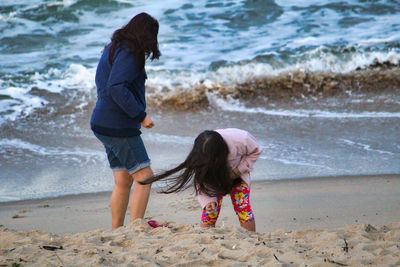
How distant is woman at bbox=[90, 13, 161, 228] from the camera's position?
344cm

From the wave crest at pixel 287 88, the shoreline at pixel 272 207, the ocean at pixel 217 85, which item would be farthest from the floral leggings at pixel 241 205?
the wave crest at pixel 287 88

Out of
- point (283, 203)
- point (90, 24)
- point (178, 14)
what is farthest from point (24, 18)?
point (283, 203)

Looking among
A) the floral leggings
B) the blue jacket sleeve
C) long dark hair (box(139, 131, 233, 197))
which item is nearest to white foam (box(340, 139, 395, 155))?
the floral leggings

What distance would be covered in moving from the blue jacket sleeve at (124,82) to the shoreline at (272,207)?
38.2 inches

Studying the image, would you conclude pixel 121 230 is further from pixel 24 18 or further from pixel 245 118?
pixel 24 18

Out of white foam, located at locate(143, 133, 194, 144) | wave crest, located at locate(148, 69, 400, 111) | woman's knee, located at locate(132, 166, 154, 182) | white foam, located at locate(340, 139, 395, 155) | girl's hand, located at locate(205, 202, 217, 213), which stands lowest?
white foam, located at locate(340, 139, 395, 155)

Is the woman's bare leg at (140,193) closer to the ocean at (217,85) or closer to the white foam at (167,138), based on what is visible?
the ocean at (217,85)

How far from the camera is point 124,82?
3.42m

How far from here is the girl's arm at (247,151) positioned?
3502 mm

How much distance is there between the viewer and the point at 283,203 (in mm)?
4496

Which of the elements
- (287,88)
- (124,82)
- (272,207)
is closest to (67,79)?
(287,88)

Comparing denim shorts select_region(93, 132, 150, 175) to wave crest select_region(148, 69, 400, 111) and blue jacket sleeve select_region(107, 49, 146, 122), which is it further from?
wave crest select_region(148, 69, 400, 111)

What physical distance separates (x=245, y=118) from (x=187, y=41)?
4287mm

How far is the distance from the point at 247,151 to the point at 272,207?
3.51ft
